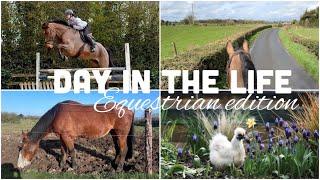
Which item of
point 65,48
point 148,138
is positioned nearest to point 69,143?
point 148,138

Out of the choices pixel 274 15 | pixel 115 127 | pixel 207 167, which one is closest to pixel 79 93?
pixel 115 127

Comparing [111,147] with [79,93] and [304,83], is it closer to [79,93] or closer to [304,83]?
[79,93]

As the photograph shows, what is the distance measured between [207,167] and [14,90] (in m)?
2.25

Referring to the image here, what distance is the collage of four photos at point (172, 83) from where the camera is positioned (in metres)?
9.33

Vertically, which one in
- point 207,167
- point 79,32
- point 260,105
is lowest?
point 207,167

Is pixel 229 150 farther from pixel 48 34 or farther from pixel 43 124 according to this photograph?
pixel 48 34

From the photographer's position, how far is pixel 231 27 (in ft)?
30.6

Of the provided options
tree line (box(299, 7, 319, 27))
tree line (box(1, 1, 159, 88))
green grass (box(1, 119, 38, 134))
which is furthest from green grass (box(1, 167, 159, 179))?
tree line (box(299, 7, 319, 27))

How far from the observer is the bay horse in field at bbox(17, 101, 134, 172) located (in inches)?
370

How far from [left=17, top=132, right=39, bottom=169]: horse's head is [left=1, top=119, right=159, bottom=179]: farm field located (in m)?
0.05

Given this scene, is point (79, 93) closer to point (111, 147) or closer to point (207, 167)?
point (111, 147)

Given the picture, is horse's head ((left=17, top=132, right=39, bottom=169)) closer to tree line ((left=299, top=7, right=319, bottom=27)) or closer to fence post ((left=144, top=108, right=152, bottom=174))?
fence post ((left=144, top=108, right=152, bottom=174))

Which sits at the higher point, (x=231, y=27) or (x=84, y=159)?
(x=231, y=27)

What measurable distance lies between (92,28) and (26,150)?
152 cm
